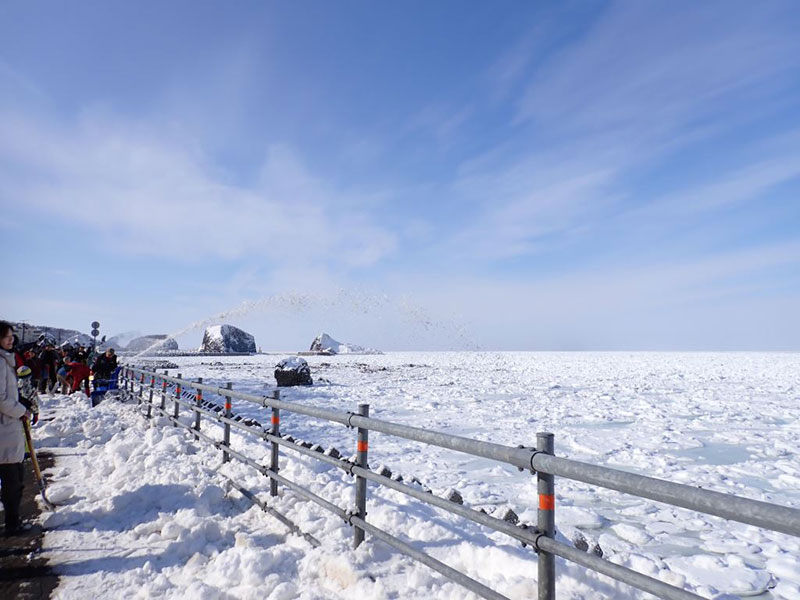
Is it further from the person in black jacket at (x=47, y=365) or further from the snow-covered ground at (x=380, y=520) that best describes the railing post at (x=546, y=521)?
the person in black jacket at (x=47, y=365)

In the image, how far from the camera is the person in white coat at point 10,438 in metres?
4.93

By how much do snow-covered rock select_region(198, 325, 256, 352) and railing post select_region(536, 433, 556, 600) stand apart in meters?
103

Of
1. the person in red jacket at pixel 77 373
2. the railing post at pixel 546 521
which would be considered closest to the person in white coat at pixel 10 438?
the railing post at pixel 546 521

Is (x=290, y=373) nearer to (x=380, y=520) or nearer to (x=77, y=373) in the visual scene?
(x=77, y=373)

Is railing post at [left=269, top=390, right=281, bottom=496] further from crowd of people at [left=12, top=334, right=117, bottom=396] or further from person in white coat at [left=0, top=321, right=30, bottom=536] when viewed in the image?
crowd of people at [left=12, top=334, right=117, bottom=396]

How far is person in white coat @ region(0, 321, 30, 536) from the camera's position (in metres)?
4.93

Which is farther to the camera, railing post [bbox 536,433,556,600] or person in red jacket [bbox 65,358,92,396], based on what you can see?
person in red jacket [bbox 65,358,92,396]

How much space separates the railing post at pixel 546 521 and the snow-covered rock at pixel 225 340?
102825mm

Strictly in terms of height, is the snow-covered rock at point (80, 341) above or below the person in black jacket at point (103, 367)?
above

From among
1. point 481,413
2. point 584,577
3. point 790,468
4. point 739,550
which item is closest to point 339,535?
point 584,577

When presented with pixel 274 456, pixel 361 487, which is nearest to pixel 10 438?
pixel 274 456

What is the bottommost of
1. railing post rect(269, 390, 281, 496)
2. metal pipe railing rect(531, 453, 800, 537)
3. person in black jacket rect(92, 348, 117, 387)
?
railing post rect(269, 390, 281, 496)

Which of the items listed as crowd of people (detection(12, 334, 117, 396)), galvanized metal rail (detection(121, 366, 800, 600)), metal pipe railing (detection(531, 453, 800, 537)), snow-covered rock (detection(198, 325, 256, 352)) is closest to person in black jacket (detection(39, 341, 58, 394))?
crowd of people (detection(12, 334, 117, 396))

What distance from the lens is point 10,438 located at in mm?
5000
